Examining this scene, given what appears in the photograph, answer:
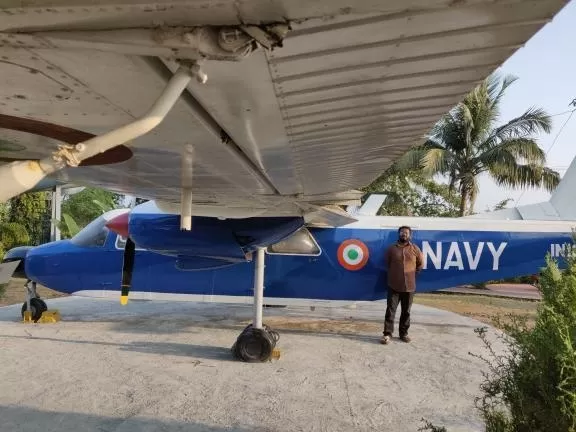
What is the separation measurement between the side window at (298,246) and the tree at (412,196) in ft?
46.7

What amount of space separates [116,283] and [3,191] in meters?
7.67

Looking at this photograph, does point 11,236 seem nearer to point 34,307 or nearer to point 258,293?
point 34,307

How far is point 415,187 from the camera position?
75.5ft

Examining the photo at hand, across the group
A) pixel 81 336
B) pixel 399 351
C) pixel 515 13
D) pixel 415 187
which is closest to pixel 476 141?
pixel 415 187

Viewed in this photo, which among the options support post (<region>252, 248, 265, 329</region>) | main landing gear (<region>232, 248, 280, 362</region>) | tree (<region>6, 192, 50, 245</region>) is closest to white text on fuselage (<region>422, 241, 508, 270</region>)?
support post (<region>252, 248, 265, 329</region>)

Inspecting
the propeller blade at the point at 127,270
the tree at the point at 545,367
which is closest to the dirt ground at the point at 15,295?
the propeller blade at the point at 127,270

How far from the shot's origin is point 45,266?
9008mm

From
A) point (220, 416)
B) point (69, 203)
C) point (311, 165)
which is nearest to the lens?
point (311, 165)

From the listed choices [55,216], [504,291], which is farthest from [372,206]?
[55,216]

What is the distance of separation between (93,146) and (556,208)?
9.51 metres

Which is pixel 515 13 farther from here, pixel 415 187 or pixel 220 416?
pixel 415 187

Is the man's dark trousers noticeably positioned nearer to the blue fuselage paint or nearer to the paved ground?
the blue fuselage paint

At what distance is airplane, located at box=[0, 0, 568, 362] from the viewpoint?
1474 mm

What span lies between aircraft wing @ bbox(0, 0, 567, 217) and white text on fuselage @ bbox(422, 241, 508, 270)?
602 centimetres
